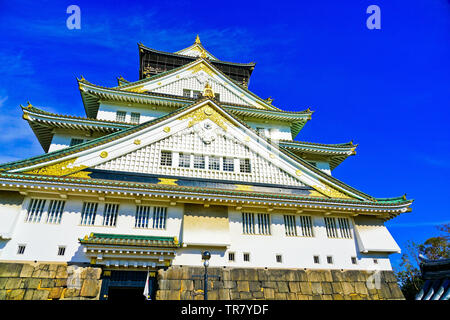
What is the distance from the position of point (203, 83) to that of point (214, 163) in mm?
12366

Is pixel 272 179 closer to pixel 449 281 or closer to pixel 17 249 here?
pixel 449 281

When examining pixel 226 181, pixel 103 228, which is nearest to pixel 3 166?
pixel 103 228

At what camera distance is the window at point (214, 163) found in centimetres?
1631

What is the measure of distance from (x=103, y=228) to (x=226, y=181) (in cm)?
718

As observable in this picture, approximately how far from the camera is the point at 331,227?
15.6 meters

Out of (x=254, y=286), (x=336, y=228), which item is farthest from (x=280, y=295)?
A: (x=336, y=228)

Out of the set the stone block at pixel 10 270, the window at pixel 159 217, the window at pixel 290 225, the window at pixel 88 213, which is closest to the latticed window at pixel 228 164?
the window at pixel 290 225

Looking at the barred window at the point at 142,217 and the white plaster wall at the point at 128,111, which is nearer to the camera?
the barred window at the point at 142,217

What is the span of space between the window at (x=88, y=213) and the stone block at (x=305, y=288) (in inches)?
450

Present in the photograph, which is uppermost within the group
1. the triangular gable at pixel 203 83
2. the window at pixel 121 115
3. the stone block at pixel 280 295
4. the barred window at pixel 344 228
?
the triangular gable at pixel 203 83

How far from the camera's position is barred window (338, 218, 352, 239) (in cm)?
1555

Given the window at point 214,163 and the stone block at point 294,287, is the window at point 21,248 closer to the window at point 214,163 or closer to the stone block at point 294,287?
the window at point 214,163

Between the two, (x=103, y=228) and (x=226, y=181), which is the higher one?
(x=226, y=181)
